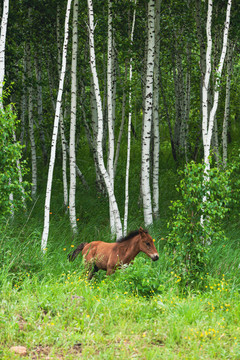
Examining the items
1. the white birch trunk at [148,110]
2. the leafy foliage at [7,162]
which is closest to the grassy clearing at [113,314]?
the leafy foliage at [7,162]

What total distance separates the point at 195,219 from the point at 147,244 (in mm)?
1374

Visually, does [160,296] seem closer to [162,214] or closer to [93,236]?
[93,236]

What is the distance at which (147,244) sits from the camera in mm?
7367

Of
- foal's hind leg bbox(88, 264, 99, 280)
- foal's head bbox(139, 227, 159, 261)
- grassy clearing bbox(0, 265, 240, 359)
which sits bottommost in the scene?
grassy clearing bbox(0, 265, 240, 359)

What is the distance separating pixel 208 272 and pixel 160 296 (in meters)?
2.16

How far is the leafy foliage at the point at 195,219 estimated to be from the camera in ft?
25.4

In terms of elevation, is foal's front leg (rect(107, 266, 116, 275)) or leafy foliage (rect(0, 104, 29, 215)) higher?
leafy foliage (rect(0, 104, 29, 215))

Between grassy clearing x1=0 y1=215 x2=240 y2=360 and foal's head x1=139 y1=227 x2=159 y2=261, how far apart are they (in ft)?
1.07

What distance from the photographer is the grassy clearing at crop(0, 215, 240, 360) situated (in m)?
5.23

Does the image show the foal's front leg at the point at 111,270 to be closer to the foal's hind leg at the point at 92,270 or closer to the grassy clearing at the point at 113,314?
the grassy clearing at the point at 113,314

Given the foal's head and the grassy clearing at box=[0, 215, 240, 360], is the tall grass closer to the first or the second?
the grassy clearing at box=[0, 215, 240, 360]

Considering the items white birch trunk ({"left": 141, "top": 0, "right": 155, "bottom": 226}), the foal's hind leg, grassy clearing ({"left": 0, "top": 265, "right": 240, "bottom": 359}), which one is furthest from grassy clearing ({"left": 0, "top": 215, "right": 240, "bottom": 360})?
white birch trunk ({"left": 141, "top": 0, "right": 155, "bottom": 226})

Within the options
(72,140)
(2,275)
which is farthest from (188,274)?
(72,140)

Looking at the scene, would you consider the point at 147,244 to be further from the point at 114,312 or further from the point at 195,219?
the point at 114,312
